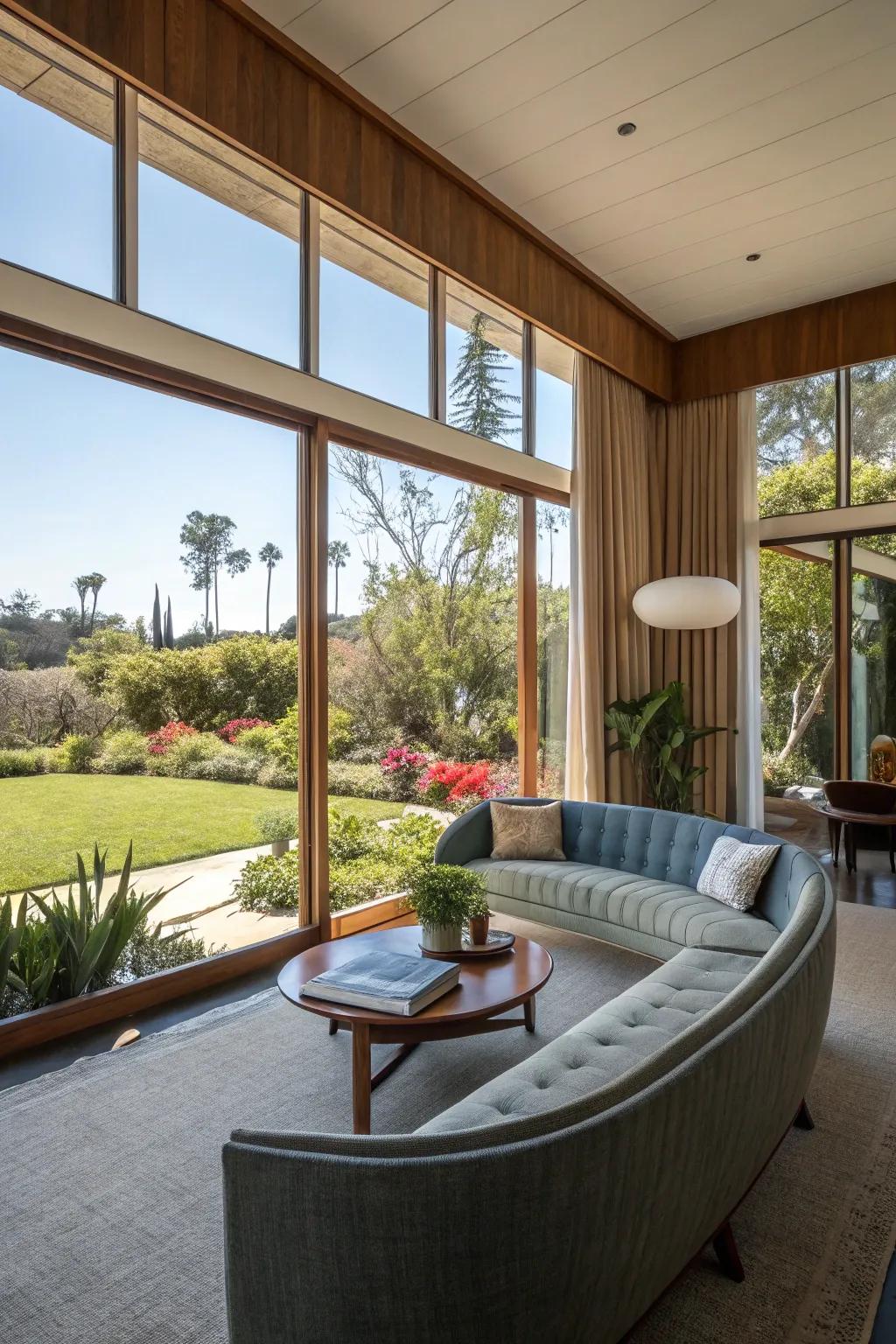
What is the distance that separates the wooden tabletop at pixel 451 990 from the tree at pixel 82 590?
146 cm

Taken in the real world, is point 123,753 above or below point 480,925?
above

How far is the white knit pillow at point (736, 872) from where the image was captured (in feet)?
10.5

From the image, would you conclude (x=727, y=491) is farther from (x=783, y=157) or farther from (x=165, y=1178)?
(x=165, y=1178)

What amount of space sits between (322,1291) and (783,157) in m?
4.49

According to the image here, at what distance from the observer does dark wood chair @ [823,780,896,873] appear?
490cm

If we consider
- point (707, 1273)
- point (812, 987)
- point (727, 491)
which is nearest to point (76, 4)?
point (812, 987)

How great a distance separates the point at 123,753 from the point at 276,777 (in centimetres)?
73

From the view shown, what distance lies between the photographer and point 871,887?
4.90m

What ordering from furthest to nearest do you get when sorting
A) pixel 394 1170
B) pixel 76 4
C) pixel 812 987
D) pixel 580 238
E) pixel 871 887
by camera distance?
pixel 871 887, pixel 580 238, pixel 76 4, pixel 812 987, pixel 394 1170

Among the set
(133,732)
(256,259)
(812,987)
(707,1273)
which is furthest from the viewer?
(256,259)

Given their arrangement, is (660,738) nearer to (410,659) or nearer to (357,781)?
(410,659)

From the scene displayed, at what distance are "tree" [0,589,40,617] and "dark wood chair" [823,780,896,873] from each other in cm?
453

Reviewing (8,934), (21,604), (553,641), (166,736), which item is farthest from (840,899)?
(21,604)

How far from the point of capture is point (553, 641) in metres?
5.29
